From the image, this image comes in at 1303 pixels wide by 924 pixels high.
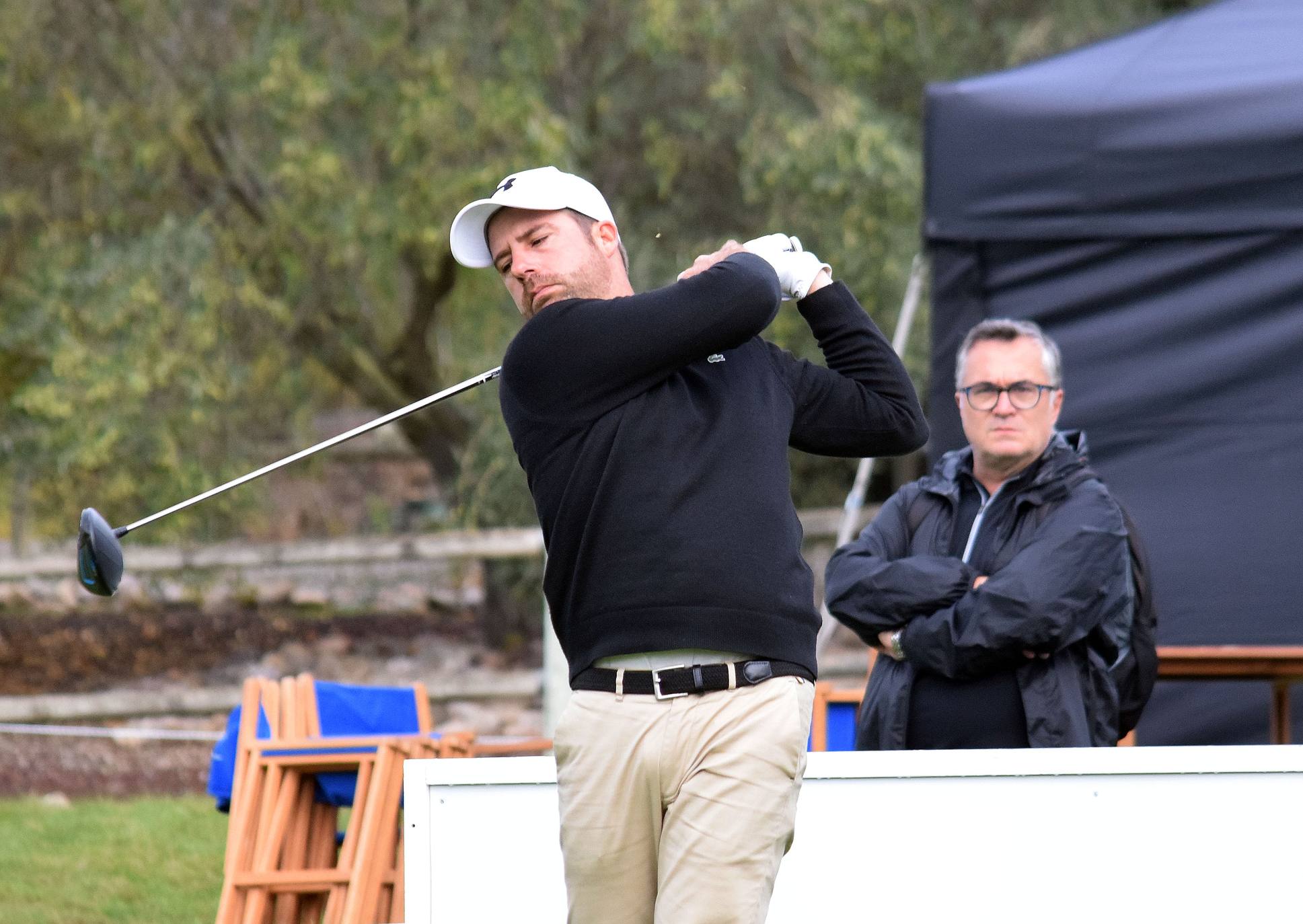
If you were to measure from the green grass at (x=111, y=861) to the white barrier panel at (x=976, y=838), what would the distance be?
251 centimetres

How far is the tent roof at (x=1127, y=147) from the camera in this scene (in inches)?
185

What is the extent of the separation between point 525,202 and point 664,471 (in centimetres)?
42

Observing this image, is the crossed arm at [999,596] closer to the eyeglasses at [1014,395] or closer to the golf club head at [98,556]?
the eyeglasses at [1014,395]

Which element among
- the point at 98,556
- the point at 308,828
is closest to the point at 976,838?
the point at 98,556

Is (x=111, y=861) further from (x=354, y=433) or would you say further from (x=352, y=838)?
(x=354, y=433)

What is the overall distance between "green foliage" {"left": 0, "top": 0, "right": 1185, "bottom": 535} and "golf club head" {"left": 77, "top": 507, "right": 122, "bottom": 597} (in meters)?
5.27

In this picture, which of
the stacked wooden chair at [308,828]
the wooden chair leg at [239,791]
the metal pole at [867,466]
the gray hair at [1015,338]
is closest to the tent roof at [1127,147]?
the metal pole at [867,466]

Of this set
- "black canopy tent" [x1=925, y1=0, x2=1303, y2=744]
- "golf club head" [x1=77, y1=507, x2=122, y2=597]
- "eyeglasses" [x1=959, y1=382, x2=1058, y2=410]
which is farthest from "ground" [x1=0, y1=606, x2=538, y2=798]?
"eyeglasses" [x1=959, y1=382, x2=1058, y2=410]

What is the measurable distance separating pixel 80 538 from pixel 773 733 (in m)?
1.45

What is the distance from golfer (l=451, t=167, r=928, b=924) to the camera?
2195 millimetres

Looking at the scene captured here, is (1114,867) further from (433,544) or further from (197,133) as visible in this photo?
(197,133)

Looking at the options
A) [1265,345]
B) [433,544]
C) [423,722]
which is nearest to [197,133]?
[433,544]

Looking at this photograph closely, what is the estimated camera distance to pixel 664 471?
2.23 metres

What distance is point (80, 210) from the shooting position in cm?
927
